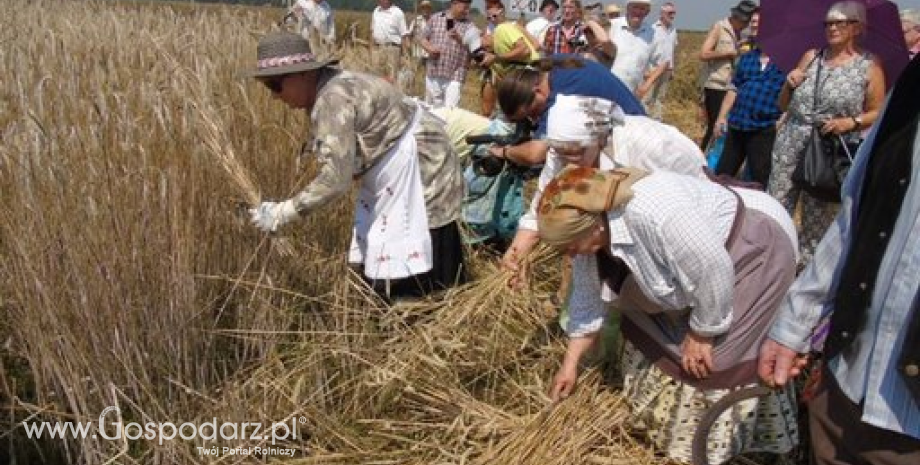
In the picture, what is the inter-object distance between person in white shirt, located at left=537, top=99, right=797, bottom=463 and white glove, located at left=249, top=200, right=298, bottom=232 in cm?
75

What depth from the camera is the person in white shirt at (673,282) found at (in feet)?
5.09

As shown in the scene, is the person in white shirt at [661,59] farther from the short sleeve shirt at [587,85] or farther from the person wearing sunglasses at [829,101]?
the short sleeve shirt at [587,85]

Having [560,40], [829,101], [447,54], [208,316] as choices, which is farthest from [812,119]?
[447,54]

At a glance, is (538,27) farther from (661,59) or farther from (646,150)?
(646,150)

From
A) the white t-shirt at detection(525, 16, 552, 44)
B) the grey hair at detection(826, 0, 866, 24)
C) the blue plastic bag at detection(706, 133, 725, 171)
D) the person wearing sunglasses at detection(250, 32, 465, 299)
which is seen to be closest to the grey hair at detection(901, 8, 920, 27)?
the blue plastic bag at detection(706, 133, 725, 171)

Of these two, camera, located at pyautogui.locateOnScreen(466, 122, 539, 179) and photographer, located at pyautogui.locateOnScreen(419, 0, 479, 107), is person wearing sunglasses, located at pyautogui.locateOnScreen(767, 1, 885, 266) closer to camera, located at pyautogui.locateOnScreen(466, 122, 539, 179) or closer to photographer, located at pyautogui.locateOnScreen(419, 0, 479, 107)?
camera, located at pyautogui.locateOnScreen(466, 122, 539, 179)

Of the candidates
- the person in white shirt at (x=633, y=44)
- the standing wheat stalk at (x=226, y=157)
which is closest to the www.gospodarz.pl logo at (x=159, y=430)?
the standing wheat stalk at (x=226, y=157)

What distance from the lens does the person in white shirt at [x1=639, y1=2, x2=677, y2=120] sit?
623 cm

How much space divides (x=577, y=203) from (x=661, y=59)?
5.27 m

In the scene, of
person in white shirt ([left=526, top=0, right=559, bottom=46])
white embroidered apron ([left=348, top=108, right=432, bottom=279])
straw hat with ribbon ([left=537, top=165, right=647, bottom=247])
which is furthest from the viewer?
person in white shirt ([left=526, top=0, right=559, bottom=46])

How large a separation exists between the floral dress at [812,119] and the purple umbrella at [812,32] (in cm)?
7

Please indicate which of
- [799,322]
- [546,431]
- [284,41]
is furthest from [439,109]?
[799,322]

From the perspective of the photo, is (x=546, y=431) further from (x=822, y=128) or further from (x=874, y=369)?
(x=822, y=128)

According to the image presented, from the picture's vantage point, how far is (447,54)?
19.8 feet
